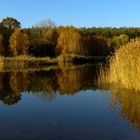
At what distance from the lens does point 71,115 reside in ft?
38.7

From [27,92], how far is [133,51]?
543cm

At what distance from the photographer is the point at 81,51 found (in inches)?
2889

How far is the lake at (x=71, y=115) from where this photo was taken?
9188mm

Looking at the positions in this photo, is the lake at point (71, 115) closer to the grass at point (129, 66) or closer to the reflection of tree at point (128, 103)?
the reflection of tree at point (128, 103)

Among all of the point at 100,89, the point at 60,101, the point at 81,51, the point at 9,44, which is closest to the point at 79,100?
the point at 60,101

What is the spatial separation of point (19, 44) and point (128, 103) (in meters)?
54.0

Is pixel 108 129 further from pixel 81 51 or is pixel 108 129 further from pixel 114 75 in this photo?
pixel 81 51

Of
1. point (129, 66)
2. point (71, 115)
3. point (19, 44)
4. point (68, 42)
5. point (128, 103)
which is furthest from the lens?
point (68, 42)

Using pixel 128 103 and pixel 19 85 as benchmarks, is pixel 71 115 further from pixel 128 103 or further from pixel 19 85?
pixel 19 85

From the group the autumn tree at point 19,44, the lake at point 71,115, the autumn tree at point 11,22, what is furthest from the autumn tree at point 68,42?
the lake at point 71,115

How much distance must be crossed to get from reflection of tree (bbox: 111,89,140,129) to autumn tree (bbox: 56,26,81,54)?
54029 millimetres

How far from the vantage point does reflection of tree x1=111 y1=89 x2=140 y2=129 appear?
35.5 ft

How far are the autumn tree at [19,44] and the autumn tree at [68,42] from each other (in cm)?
706

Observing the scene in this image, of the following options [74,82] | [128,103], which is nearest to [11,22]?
[74,82]
